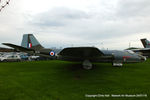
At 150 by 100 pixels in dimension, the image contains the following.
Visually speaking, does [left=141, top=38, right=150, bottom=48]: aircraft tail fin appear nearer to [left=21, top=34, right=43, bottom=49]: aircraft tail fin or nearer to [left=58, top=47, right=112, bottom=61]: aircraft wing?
[left=58, top=47, right=112, bottom=61]: aircraft wing

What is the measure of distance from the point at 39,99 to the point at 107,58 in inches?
346

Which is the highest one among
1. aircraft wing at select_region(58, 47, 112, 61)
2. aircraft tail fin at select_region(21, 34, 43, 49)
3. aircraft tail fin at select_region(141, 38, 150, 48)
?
aircraft tail fin at select_region(141, 38, 150, 48)

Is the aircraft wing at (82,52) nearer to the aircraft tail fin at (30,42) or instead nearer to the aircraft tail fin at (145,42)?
the aircraft tail fin at (30,42)

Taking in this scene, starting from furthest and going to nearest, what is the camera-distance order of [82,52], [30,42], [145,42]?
[145,42] < [30,42] < [82,52]

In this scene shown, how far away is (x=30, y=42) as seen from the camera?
13.4 metres

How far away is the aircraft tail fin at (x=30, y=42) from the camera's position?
13.2 metres

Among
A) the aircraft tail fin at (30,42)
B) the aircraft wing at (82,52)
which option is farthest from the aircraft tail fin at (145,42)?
the aircraft tail fin at (30,42)

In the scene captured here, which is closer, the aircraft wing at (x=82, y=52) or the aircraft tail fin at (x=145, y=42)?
the aircraft wing at (x=82, y=52)

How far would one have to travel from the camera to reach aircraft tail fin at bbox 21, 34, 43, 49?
43.4 feet

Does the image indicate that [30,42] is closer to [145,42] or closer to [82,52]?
[82,52]

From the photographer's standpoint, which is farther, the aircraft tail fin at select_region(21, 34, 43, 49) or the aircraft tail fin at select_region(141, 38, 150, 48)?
the aircraft tail fin at select_region(141, 38, 150, 48)

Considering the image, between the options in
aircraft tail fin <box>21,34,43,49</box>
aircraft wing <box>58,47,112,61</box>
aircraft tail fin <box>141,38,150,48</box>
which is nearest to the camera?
aircraft wing <box>58,47,112,61</box>

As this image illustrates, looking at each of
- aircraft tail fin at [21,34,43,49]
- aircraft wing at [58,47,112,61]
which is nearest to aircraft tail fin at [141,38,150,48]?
aircraft wing at [58,47,112,61]

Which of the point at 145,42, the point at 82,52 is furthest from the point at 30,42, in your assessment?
the point at 145,42
